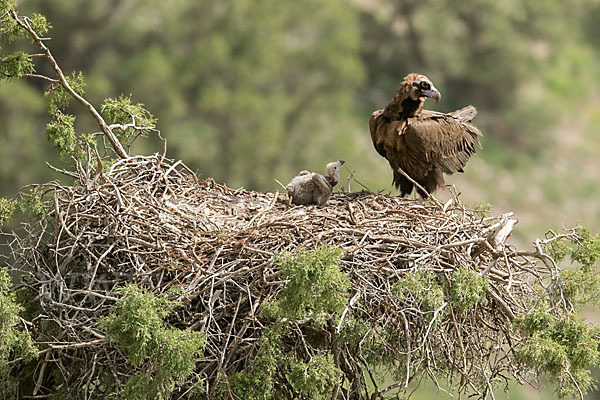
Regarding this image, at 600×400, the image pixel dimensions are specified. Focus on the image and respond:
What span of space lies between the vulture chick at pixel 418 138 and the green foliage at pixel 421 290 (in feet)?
5.64

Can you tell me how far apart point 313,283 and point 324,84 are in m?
19.9

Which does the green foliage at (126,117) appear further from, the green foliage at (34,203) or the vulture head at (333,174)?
the vulture head at (333,174)

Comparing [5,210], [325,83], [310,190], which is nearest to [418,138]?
[310,190]

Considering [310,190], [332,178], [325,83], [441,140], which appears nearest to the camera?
[310,190]

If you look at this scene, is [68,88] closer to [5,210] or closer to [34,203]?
[34,203]

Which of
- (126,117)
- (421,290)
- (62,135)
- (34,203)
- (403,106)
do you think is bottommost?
(421,290)

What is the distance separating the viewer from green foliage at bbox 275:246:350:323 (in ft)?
14.1

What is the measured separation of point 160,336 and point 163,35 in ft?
59.1

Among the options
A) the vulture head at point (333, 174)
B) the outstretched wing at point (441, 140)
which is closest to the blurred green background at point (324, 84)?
the outstretched wing at point (441, 140)

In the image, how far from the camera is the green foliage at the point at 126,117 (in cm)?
630

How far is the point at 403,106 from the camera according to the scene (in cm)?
648

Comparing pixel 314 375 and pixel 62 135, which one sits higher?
pixel 62 135

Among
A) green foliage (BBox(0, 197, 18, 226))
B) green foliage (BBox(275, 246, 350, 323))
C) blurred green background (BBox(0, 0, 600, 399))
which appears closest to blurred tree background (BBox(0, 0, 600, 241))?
blurred green background (BBox(0, 0, 600, 399))

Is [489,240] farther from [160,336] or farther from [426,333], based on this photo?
[160,336]
